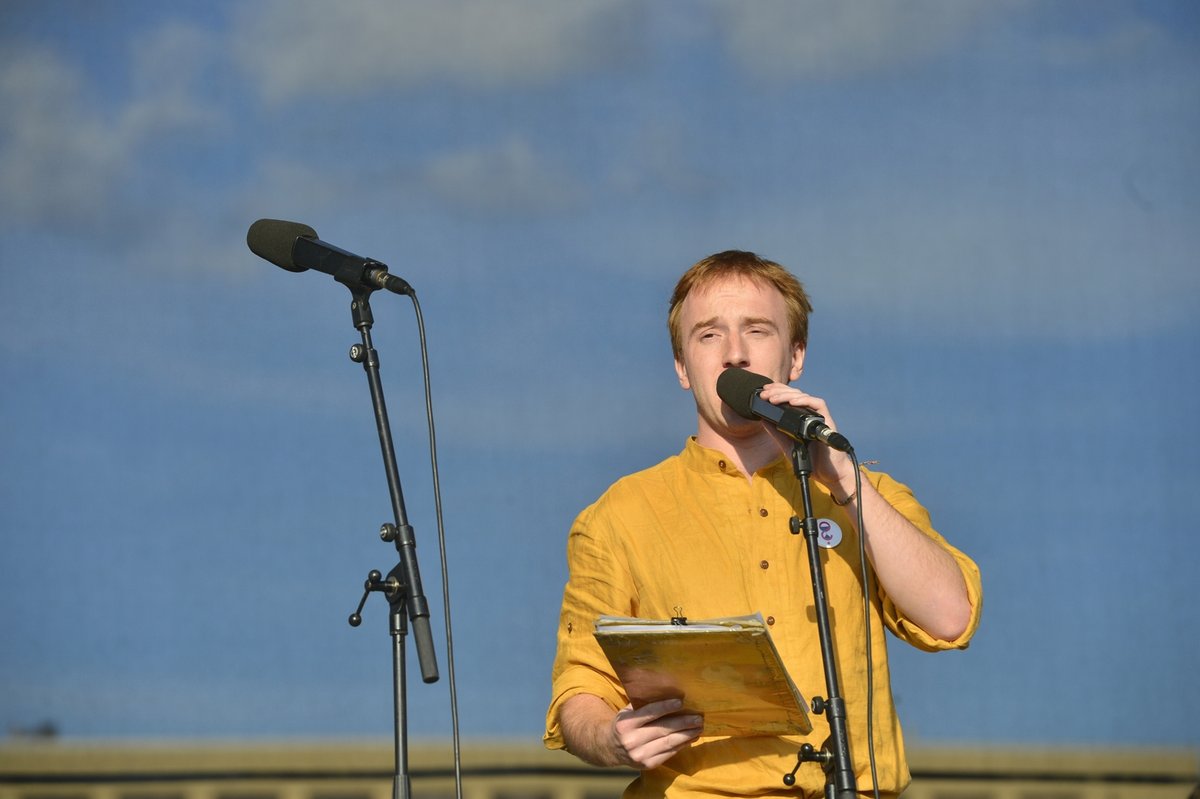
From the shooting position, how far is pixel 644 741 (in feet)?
7.16

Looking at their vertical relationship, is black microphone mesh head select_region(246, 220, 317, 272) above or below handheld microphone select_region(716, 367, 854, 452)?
above

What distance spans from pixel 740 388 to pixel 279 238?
78cm

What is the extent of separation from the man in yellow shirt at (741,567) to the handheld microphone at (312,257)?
59 centimetres

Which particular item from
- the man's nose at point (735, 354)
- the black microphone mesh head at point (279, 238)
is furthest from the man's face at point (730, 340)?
the black microphone mesh head at point (279, 238)

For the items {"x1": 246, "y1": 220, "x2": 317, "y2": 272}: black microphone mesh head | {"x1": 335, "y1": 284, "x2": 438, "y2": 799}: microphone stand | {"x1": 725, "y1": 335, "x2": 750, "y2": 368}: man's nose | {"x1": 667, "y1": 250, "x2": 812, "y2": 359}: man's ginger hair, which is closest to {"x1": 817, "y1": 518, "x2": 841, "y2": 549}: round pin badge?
{"x1": 725, "y1": 335, "x2": 750, "y2": 368}: man's nose

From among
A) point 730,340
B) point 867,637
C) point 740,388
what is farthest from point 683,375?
point 867,637

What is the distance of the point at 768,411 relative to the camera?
7.30ft

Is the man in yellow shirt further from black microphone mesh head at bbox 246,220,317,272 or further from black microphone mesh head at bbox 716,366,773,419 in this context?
black microphone mesh head at bbox 246,220,317,272

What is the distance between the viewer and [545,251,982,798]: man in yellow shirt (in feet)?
7.63

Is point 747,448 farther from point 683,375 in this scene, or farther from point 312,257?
point 312,257

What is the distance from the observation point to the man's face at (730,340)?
8.33ft

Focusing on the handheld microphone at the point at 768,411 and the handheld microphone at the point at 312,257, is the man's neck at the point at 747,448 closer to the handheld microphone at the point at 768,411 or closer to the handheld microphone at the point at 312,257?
the handheld microphone at the point at 768,411

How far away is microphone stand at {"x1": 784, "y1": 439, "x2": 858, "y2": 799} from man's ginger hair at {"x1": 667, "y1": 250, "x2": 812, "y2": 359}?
52cm

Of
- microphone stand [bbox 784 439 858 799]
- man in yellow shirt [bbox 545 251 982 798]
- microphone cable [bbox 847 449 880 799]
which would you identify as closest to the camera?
microphone stand [bbox 784 439 858 799]
